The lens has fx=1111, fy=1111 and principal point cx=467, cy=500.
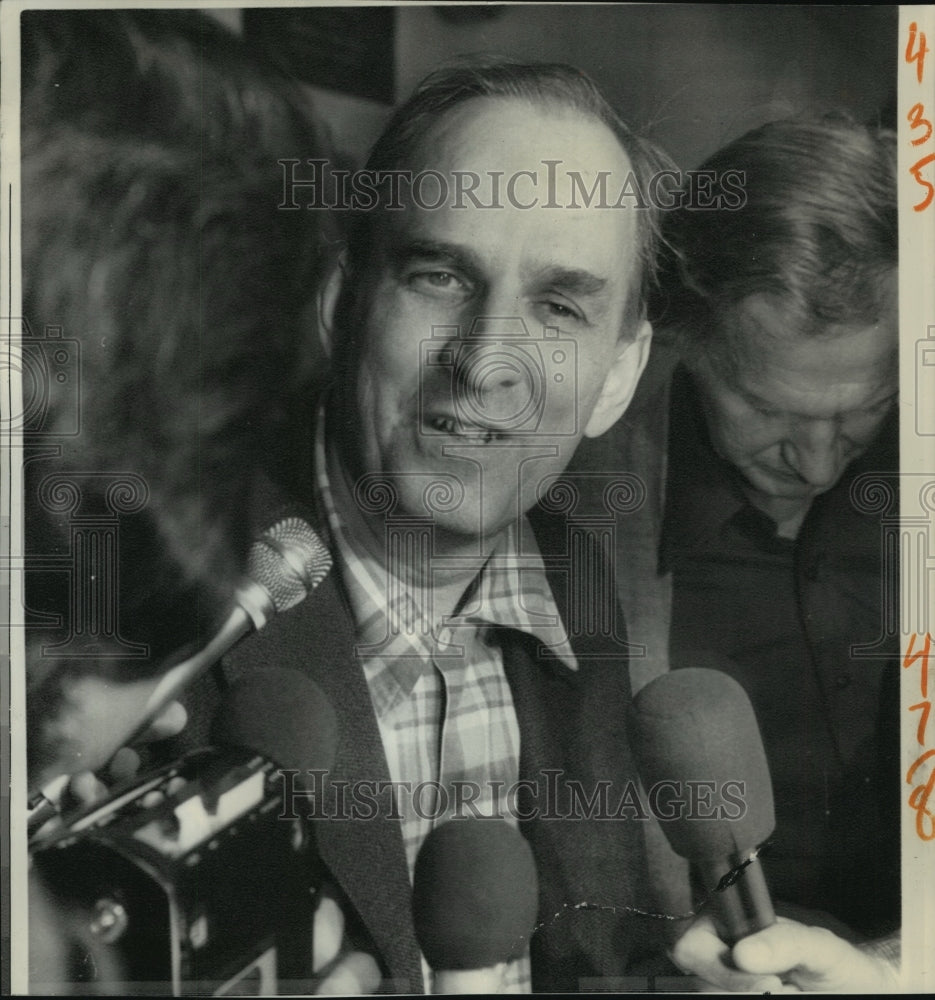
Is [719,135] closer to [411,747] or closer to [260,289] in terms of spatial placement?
[260,289]

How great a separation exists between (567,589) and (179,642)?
917 mm

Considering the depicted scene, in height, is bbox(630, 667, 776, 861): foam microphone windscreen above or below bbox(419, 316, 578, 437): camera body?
below

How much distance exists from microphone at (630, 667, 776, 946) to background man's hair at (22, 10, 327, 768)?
105 centimetres

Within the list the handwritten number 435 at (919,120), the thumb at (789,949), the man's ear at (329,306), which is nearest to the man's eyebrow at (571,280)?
the man's ear at (329,306)

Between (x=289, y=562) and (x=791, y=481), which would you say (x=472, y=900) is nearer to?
(x=289, y=562)

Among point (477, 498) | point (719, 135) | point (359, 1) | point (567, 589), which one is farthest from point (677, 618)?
point (359, 1)

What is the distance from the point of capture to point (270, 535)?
259cm

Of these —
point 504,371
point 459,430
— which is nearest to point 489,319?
point 504,371

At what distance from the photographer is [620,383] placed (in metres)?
2.60

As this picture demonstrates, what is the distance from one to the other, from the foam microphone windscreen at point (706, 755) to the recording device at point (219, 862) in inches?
29.6

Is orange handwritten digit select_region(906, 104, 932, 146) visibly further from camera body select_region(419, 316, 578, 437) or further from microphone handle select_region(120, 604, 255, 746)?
microphone handle select_region(120, 604, 255, 746)

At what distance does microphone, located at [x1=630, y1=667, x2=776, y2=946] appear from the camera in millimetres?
2600

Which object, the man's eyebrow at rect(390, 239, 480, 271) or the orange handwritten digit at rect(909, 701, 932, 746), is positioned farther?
the orange handwritten digit at rect(909, 701, 932, 746)

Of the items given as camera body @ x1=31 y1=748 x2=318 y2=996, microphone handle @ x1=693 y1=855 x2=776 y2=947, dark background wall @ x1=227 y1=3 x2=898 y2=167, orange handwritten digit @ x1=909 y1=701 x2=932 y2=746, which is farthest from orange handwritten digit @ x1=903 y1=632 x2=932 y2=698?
camera body @ x1=31 y1=748 x2=318 y2=996
